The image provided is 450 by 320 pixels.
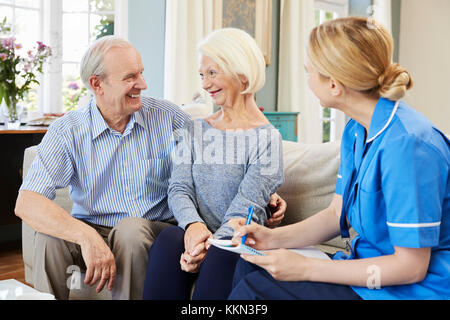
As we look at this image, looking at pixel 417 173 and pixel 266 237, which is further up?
pixel 417 173

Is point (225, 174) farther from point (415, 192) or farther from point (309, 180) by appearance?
point (415, 192)

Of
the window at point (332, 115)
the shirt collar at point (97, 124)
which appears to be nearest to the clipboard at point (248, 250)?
the shirt collar at point (97, 124)

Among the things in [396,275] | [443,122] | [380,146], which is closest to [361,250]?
[396,275]

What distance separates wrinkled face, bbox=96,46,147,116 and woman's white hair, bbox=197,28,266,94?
0.29m

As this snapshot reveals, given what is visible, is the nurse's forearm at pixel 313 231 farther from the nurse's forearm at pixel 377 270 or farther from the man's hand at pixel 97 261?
the man's hand at pixel 97 261

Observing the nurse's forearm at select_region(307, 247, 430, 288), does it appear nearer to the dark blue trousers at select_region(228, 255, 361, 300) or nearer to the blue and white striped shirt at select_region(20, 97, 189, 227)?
the dark blue trousers at select_region(228, 255, 361, 300)

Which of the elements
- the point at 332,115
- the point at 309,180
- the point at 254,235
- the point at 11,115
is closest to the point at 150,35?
the point at 11,115

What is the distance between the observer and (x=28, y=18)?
3828 mm

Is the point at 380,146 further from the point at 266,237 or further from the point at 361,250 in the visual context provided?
the point at 266,237

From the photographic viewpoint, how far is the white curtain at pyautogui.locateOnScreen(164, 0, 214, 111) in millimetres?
4016

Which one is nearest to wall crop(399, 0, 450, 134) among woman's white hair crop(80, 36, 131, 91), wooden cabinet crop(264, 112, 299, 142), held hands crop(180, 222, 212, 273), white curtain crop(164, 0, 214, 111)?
wooden cabinet crop(264, 112, 299, 142)

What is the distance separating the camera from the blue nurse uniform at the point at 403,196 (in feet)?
3.23

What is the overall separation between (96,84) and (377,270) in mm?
1281

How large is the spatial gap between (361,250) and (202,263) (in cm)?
52
